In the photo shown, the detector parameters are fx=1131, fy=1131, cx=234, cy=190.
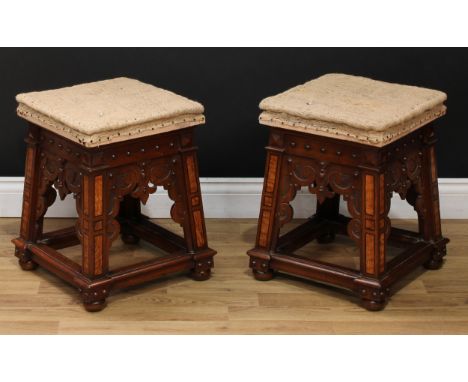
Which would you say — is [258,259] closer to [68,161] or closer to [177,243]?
[177,243]

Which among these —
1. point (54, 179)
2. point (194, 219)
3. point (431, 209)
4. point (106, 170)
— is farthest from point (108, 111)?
point (431, 209)

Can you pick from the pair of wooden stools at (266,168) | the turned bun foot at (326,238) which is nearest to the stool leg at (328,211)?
the turned bun foot at (326,238)

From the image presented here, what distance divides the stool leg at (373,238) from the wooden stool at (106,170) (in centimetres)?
42

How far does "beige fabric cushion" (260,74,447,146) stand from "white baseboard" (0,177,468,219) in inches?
19.8

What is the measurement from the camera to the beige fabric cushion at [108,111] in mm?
2588

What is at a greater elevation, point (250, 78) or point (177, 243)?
point (250, 78)

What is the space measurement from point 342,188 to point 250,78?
2.12 ft

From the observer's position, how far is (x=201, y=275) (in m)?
2.91

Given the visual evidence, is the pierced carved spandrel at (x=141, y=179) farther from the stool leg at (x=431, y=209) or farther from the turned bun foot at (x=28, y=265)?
the stool leg at (x=431, y=209)

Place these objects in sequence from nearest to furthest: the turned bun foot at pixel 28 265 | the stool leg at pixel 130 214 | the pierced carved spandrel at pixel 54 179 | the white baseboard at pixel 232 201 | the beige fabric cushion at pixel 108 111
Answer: the beige fabric cushion at pixel 108 111
the pierced carved spandrel at pixel 54 179
the turned bun foot at pixel 28 265
the stool leg at pixel 130 214
the white baseboard at pixel 232 201

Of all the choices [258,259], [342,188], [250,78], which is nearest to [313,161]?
[342,188]

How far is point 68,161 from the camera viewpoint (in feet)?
8.93

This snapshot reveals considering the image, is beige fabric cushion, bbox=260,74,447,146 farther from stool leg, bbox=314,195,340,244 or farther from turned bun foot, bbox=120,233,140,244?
turned bun foot, bbox=120,233,140,244

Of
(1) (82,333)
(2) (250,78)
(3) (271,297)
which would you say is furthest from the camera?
(2) (250,78)
